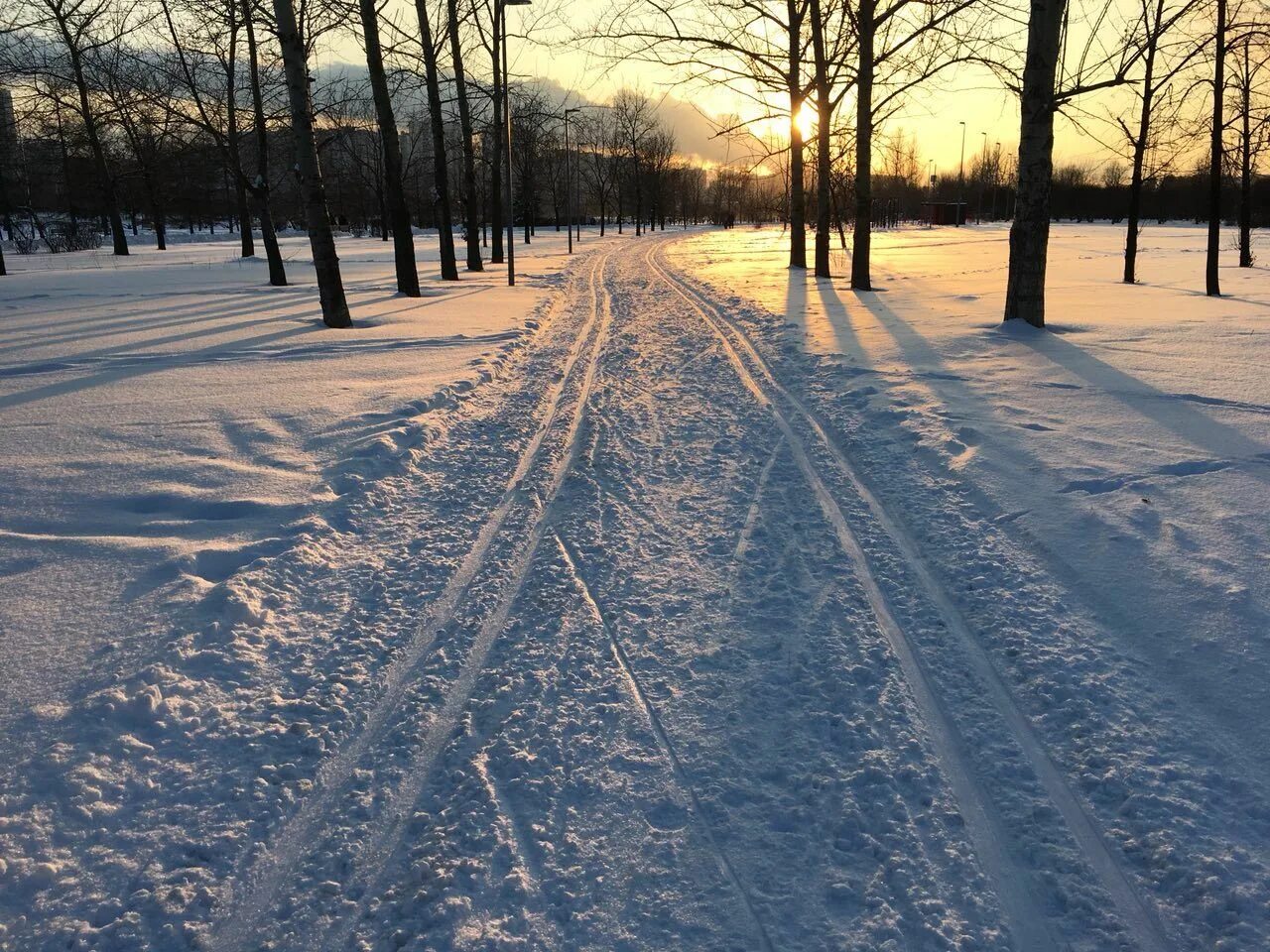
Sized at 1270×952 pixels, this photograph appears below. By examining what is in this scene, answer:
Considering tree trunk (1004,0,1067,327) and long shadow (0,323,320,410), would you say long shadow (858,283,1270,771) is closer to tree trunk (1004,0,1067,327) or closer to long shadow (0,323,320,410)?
tree trunk (1004,0,1067,327)

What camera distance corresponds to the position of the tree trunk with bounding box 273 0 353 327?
10.2 metres

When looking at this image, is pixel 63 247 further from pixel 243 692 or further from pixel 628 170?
pixel 628 170

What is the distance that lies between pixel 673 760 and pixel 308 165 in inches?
437

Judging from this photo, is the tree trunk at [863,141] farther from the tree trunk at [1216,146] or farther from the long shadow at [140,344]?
the long shadow at [140,344]

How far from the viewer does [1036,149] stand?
33.1 feet

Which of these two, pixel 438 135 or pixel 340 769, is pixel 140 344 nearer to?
pixel 340 769

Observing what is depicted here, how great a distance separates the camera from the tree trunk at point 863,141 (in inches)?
597

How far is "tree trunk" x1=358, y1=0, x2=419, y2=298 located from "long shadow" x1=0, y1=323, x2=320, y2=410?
18.5ft

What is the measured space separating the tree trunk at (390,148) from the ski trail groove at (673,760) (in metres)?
13.6

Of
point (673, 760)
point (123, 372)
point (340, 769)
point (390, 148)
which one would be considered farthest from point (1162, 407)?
point (390, 148)

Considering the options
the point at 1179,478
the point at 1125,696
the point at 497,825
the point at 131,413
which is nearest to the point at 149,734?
the point at 497,825

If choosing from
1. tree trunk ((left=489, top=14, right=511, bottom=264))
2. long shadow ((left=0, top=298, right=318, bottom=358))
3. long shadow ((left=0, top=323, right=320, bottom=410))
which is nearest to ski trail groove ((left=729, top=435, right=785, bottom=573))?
long shadow ((left=0, top=323, right=320, bottom=410))

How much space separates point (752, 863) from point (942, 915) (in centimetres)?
53

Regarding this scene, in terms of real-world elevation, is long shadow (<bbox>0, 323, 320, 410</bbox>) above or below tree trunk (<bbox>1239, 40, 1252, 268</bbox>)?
below
